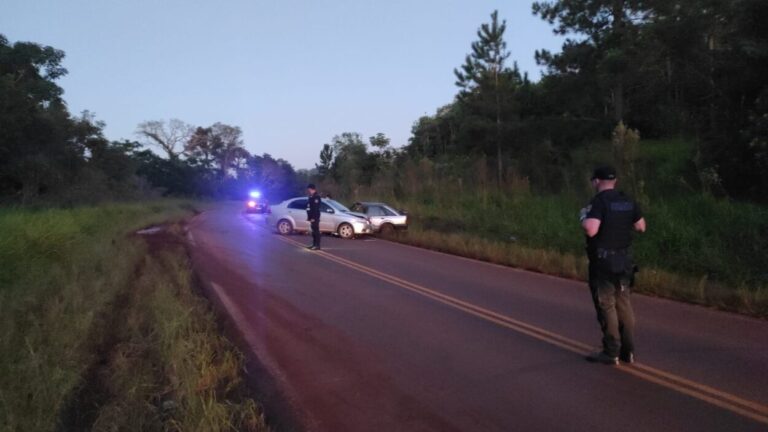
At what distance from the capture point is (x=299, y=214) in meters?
26.6

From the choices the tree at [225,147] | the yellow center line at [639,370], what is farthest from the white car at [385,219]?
the tree at [225,147]

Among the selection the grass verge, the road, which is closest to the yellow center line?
the road

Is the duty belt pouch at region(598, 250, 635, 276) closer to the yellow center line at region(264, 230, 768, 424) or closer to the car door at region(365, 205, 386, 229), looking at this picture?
the yellow center line at region(264, 230, 768, 424)

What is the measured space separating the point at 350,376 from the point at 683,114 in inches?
691

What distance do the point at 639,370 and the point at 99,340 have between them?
6.20 meters

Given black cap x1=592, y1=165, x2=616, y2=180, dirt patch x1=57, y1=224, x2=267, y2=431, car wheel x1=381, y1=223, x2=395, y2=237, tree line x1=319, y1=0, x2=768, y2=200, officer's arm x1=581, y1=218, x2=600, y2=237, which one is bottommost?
car wheel x1=381, y1=223, x2=395, y2=237

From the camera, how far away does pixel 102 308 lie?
30.8 feet

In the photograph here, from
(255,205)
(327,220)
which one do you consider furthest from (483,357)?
(255,205)

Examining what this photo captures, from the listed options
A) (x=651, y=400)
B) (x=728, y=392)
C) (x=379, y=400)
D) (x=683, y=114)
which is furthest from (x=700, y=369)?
(x=683, y=114)

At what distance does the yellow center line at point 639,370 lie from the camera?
18.0 ft

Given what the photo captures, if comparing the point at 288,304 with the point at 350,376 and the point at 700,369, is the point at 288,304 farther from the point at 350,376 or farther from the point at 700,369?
the point at 700,369

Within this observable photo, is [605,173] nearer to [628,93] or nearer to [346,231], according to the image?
[346,231]

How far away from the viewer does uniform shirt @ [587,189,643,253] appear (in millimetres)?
6688

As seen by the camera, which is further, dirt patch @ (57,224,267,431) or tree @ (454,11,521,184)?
tree @ (454,11,521,184)
